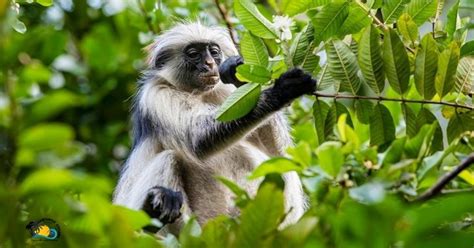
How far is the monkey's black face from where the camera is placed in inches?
276

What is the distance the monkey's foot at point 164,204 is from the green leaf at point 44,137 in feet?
12.3

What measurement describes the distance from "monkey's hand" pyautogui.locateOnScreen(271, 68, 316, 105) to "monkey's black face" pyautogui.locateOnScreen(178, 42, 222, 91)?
158 centimetres

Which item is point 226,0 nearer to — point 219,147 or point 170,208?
point 219,147

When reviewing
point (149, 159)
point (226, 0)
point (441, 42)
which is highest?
point (441, 42)

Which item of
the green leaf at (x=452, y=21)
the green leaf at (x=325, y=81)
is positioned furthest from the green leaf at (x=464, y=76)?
the green leaf at (x=325, y=81)

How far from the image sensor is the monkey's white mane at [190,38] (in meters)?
7.62

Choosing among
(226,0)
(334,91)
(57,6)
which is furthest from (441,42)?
(57,6)

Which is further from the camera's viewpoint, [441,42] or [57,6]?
[57,6]

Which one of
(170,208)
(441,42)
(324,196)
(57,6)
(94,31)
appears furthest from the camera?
(57,6)

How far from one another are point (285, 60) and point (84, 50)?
4333 mm

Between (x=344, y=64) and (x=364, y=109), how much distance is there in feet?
0.87

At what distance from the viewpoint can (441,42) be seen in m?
4.86

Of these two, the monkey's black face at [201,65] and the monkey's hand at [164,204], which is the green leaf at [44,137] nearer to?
the monkey's hand at [164,204]

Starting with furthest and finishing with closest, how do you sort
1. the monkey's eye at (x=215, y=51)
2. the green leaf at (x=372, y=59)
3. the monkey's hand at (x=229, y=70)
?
the monkey's eye at (x=215, y=51)
the monkey's hand at (x=229, y=70)
the green leaf at (x=372, y=59)
